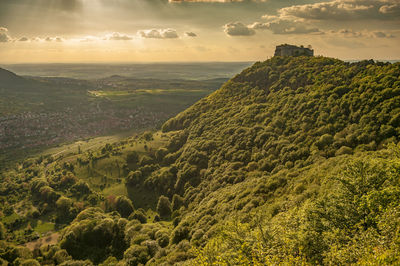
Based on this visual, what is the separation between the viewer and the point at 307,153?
249ft

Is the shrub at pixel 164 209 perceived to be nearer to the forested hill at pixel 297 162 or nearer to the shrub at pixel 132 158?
the forested hill at pixel 297 162

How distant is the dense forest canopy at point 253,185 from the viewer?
29.6 m

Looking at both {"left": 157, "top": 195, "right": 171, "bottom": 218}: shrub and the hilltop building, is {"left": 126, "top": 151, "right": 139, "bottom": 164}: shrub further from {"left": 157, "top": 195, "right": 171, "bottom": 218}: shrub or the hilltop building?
the hilltop building

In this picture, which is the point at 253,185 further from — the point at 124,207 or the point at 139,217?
the point at 124,207

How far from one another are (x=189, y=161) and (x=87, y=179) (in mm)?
90916

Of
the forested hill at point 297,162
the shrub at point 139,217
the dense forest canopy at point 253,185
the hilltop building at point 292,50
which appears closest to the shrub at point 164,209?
the dense forest canopy at point 253,185

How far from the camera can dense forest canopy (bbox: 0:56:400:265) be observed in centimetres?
2964

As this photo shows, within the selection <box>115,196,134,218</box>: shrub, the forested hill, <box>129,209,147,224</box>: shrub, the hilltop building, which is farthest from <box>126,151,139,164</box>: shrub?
the hilltop building

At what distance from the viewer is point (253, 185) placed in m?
72.2

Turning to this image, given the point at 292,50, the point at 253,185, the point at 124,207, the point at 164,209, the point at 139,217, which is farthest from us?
the point at 292,50

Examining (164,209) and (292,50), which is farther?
(292,50)

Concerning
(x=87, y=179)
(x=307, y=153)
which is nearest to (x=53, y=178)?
(x=87, y=179)

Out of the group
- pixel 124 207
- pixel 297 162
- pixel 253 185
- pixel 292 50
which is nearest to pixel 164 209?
pixel 124 207

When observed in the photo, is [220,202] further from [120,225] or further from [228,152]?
[120,225]
